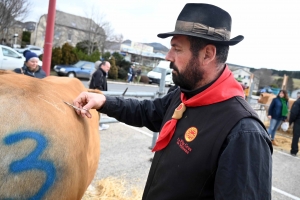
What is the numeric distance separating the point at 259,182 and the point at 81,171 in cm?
95

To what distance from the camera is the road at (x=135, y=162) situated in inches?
179

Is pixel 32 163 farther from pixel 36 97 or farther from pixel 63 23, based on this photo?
pixel 63 23

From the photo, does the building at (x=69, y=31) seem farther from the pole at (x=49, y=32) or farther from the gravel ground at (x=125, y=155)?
the pole at (x=49, y=32)

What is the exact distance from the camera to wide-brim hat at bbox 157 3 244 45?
1.67 m

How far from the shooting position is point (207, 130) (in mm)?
1513

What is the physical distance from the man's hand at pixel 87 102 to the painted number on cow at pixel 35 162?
1.66 feet

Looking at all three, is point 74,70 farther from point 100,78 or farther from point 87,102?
point 87,102

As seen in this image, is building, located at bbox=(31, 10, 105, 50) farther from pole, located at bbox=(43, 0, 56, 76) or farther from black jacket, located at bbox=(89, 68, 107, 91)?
pole, located at bbox=(43, 0, 56, 76)

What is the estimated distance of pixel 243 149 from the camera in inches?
51.8

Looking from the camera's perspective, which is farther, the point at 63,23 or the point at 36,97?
the point at 63,23

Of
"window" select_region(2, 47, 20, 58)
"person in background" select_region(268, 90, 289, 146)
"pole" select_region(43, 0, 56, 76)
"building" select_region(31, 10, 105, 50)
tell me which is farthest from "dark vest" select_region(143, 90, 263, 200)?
"building" select_region(31, 10, 105, 50)

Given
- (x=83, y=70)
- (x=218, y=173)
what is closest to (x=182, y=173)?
(x=218, y=173)

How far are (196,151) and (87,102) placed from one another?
93cm

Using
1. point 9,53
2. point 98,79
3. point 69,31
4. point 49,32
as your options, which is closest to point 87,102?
point 49,32
